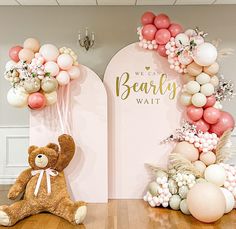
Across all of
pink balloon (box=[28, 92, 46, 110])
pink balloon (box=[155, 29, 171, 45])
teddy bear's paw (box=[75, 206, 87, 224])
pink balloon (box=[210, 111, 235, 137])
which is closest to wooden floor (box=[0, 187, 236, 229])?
teddy bear's paw (box=[75, 206, 87, 224])

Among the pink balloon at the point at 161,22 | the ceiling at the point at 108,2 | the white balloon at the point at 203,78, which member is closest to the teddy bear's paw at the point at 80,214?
the white balloon at the point at 203,78

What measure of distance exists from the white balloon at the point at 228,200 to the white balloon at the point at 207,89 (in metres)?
0.92

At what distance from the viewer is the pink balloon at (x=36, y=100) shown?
3652 mm

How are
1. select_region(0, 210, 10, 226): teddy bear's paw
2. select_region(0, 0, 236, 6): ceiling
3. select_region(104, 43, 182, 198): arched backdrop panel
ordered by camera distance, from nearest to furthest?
select_region(0, 210, 10, 226): teddy bear's paw
select_region(104, 43, 182, 198): arched backdrop panel
select_region(0, 0, 236, 6): ceiling

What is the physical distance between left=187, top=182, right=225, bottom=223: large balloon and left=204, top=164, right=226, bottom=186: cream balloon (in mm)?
243

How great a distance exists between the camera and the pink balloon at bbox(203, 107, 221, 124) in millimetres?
3885

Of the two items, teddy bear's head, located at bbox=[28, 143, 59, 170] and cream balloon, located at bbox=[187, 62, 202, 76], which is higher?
cream balloon, located at bbox=[187, 62, 202, 76]

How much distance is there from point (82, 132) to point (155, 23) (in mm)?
1308

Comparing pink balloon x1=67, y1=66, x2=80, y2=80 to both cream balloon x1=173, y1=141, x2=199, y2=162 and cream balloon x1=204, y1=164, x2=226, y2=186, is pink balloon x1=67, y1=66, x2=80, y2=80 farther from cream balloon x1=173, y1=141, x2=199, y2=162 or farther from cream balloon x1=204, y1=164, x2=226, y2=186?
cream balloon x1=204, y1=164, x2=226, y2=186

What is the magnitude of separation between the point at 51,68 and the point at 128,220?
5.09ft

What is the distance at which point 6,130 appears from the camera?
15.0 feet

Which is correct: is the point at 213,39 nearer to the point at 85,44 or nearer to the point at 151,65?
the point at 151,65

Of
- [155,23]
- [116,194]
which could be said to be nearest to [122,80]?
[155,23]

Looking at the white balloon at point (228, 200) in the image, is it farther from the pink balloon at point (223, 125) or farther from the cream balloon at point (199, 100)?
the cream balloon at point (199, 100)
